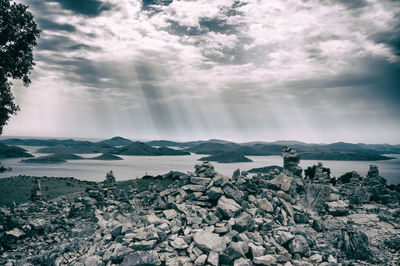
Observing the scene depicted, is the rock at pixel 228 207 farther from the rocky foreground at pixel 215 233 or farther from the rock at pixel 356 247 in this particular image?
the rock at pixel 356 247

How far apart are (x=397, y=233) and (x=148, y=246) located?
16902 millimetres

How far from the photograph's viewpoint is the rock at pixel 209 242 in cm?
980

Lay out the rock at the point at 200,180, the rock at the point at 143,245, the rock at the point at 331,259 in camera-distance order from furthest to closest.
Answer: the rock at the point at 200,180 < the rock at the point at 331,259 < the rock at the point at 143,245

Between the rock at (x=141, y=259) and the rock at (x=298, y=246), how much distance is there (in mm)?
6246

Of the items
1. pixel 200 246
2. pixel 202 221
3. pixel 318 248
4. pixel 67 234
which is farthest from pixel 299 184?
pixel 67 234

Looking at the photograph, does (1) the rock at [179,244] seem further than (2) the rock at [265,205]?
No

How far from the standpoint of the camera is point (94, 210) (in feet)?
72.3

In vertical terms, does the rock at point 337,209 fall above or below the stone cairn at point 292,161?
below

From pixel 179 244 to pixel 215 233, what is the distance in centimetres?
193

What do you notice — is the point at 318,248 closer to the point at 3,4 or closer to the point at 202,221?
the point at 202,221

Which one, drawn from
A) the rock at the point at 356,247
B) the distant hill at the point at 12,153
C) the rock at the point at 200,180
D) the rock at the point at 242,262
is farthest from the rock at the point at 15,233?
the distant hill at the point at 12,153

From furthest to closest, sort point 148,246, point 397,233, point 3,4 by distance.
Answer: point 3,4 < point 397,233 < point 148,246


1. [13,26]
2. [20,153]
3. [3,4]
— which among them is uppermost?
[3,4]

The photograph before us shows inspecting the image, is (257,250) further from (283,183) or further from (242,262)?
(283,183)
